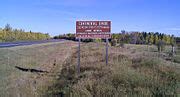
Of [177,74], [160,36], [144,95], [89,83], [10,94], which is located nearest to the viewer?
[144,95]

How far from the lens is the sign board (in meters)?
19.4

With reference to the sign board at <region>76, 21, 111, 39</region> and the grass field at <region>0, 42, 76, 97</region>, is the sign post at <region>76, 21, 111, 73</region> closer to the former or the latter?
the sign board at <region>76, 21, 111, 39</region>

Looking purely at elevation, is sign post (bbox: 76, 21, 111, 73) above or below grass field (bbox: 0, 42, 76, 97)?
above

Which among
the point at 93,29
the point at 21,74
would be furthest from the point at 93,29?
the point at 21,74

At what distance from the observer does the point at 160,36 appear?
166 metres

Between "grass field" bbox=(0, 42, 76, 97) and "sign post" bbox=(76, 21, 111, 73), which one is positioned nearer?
"grass field" bbox=(0, 42, 76, 97)

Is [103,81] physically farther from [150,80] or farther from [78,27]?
[78,27]

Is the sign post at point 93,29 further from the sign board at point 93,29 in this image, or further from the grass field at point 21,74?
the grass field at point 21,74

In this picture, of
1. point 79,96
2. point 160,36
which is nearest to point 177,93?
point 79,96

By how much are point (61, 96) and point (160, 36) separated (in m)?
160

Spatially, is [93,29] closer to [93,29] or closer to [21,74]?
[93,29]

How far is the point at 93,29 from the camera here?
19562mm

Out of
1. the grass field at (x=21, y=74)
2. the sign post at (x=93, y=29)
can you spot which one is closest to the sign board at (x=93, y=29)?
the sign post at (x=93, y=29)

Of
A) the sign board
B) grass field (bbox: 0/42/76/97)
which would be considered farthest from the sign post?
grass field (bbox: 0/42/76/97)
